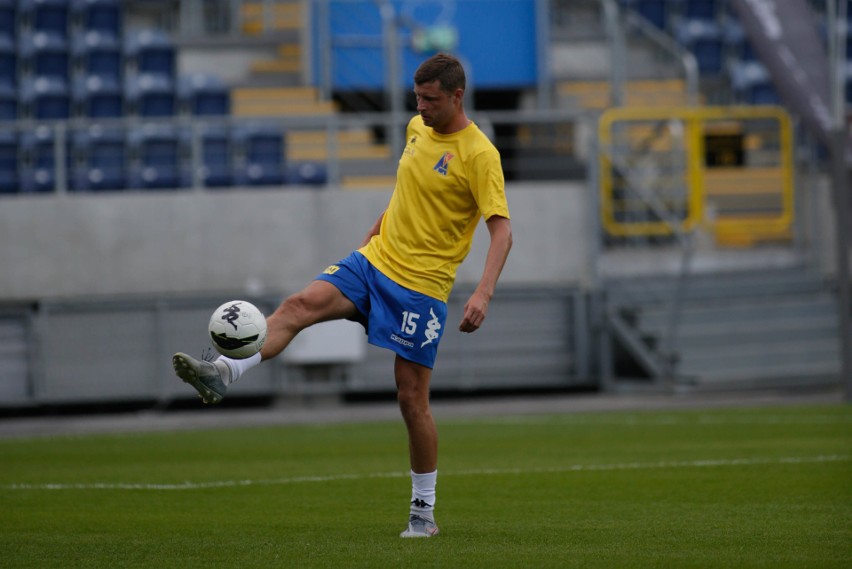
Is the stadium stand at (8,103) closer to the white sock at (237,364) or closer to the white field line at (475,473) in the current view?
the white field line at (475,473)

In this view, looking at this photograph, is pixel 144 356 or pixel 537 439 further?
pixel 144 356

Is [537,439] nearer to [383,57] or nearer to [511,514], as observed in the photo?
[511,514]

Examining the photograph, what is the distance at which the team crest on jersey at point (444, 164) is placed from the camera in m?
6.49

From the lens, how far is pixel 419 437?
6418 millimetres

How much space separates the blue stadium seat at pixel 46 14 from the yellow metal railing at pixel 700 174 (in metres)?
8.33

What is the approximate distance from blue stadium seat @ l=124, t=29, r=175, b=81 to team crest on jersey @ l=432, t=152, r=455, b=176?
14.7 metres

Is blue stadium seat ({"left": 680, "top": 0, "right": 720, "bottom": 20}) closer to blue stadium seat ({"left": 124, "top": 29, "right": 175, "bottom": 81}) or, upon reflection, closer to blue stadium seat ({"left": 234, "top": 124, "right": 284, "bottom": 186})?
blue stadium seat ({"left": 234, "top": 124, "right": 284, "bottom": 186})

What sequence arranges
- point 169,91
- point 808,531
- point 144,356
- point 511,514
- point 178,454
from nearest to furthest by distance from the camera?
1. point 808,531
2. point 511,514
3. point 178,454
4. point 144,356
5. point 169,91

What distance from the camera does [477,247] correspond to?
1753cm

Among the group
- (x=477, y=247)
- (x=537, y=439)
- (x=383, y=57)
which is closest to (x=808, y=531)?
(x=537, y=439)

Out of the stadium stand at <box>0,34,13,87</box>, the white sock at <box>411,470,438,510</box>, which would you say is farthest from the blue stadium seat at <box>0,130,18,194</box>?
the white sock at <box>411,470,438,510</box>

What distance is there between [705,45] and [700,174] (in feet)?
14.6

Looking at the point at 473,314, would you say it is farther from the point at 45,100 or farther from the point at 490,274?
the point at 45,100

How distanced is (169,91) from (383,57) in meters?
3.12
